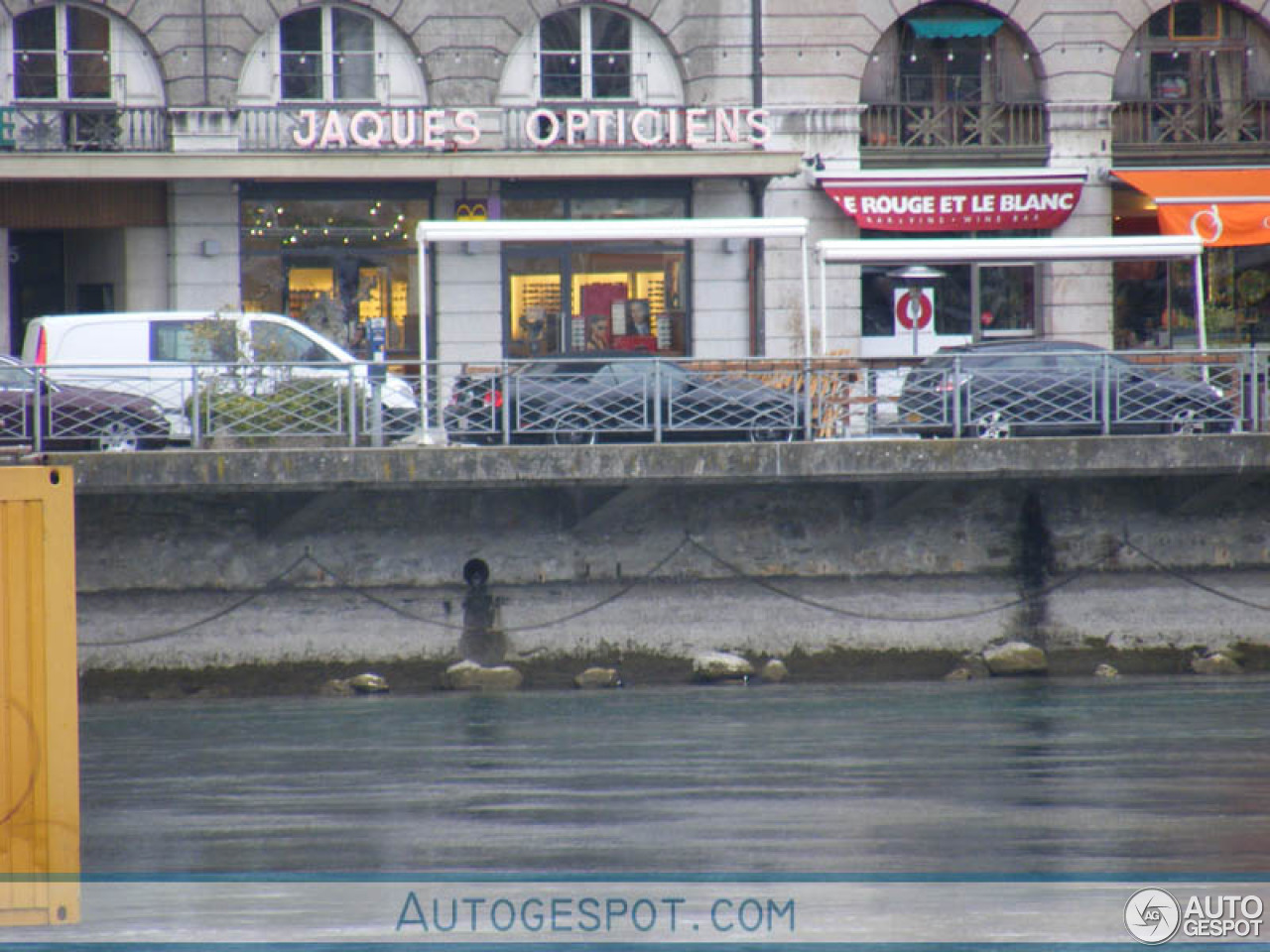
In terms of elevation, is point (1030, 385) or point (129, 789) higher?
point (1030, 385)

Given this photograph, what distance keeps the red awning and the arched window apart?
3.61 metres

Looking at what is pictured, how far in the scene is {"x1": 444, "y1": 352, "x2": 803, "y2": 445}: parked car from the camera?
1644cm

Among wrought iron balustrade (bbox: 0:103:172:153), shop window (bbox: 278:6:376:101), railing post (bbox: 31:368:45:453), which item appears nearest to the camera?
railing post (bbox: 31:368:45:453)

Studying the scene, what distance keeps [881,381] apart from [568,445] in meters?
3.13

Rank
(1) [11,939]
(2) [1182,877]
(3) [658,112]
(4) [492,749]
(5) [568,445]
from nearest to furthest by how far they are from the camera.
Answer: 1. (1) [11,939]
2. (2) [1182,877]
3. (4) [492,749]
4. (5) [568,445]
5. (3) [658,112]

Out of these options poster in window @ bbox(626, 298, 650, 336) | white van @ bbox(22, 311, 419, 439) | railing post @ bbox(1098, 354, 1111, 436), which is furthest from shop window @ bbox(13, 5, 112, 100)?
railing post @ bbox(1098, 354, 1111, 436)

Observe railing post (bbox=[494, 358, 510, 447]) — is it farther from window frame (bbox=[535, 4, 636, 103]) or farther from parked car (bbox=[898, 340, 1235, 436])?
window frame (bbox=[535, 4, 636, 103])

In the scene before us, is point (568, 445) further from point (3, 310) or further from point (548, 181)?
point (3, 310)

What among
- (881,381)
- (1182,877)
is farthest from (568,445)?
(1182,877)

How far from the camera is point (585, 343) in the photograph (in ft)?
87.4

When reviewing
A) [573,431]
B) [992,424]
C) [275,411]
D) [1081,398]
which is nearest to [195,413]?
[275,411]

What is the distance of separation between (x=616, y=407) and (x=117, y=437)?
15.1 ft

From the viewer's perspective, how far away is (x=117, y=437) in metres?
15.7

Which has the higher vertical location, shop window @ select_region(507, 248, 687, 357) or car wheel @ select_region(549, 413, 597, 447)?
shop window @ select_region(507, 248, 687, 357)
